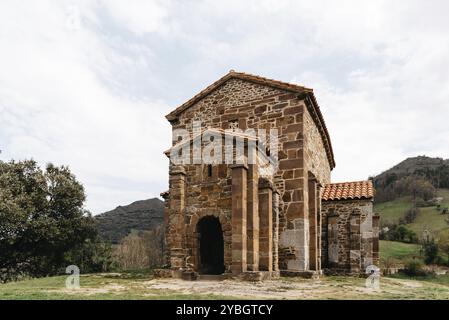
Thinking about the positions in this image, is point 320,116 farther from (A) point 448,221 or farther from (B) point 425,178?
(B) point 425,178

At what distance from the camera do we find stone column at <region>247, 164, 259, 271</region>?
12883 mm

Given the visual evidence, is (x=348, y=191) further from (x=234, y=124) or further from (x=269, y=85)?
(x=269, y=85)

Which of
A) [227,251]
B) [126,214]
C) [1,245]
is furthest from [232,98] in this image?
[126,214]

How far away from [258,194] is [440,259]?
1144 inches

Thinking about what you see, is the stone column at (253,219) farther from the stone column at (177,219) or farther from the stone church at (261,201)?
the stone column at (177,219)

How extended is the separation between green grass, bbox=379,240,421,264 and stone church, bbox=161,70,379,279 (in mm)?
16411

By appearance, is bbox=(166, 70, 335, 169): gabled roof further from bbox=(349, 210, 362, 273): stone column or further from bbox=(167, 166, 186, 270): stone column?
bbox=(167, 166, 186, 270): stone column

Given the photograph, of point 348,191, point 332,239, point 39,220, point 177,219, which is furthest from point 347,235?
point 39,220

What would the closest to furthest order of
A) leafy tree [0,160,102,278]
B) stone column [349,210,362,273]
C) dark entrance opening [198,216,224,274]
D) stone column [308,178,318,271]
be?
dark entrance opening [198,216,224,274], stone column [308,178,318,271], stone column [349,210,362,273], leafy tree [0,160,102,278]

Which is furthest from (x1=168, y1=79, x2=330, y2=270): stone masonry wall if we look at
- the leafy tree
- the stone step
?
the leafy tree

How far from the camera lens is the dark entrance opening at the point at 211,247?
1553 cm

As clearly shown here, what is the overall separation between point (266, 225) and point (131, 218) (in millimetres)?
57495

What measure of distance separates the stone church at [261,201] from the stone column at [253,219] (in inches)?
1.3

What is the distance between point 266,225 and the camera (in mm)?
A: 13602
